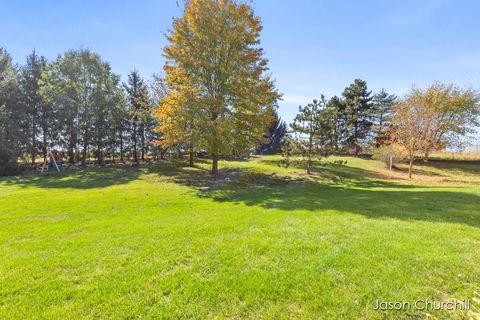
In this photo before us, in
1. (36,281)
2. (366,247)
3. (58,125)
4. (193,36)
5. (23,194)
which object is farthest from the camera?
(58,125)

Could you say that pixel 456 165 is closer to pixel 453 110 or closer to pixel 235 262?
pixel 453 110

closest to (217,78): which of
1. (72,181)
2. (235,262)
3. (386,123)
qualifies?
(72,181)

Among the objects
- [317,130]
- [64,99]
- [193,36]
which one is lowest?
[317,130]

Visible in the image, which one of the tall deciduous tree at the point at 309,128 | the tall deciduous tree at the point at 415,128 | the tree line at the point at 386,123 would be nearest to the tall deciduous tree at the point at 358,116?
the tree line at the point at 386,123

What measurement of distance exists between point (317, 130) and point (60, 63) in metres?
22.7

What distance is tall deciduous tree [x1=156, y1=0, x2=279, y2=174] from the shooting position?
13250mm

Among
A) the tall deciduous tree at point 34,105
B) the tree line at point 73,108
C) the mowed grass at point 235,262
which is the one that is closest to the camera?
the mowed grass at point 235,262

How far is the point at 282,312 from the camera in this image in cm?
280

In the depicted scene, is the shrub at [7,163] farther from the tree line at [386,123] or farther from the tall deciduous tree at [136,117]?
the tree line at [386,123]

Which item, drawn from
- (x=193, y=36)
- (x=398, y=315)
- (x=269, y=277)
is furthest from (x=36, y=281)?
(x=193, y=36)

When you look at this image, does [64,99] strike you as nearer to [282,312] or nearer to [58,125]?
[58,125]

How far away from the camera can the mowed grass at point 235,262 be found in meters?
2.90

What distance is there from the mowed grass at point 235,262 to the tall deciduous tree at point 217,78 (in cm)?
701

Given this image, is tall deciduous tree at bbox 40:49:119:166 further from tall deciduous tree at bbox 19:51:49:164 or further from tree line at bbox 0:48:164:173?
tall deciduous tree at bbox 19:51:49:164
